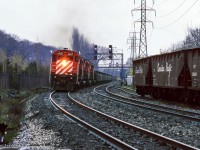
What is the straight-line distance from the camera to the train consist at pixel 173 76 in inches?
797

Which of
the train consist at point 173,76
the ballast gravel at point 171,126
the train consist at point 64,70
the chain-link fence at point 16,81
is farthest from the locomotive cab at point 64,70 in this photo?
the ballast gravel at point 171,126

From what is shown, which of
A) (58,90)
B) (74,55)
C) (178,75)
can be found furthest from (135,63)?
(178,75)

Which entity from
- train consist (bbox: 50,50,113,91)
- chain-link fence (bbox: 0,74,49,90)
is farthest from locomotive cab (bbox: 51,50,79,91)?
chain-link fence (bbox: 0,74,49,90)

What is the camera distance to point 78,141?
970cm

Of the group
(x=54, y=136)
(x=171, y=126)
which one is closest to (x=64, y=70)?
(x=171, y=126)

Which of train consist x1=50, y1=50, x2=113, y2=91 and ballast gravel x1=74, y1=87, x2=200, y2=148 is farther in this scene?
train consist x1=50, y1=50, x2=113, y2=91

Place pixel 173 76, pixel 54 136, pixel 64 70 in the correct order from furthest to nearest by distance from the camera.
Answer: pixel 64 70, pixel 173 76, pixel 54 136

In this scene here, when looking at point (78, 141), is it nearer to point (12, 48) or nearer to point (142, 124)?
point (142, 124)

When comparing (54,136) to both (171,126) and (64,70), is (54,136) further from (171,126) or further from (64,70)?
(64,70)

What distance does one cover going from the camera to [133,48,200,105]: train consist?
Result: 2023cm

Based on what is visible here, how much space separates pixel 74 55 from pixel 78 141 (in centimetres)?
2421

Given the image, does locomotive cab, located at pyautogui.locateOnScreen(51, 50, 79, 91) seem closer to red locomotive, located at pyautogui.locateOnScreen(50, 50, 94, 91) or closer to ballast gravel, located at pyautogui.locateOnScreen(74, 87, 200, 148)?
red locomotive, located at pyautogui.locateOnScreen(50, 50, 94, 91)

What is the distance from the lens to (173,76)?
2298 cm

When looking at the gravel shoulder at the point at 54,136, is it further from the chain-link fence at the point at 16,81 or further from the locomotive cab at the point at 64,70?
the chain-link fence at the point at 16,81
